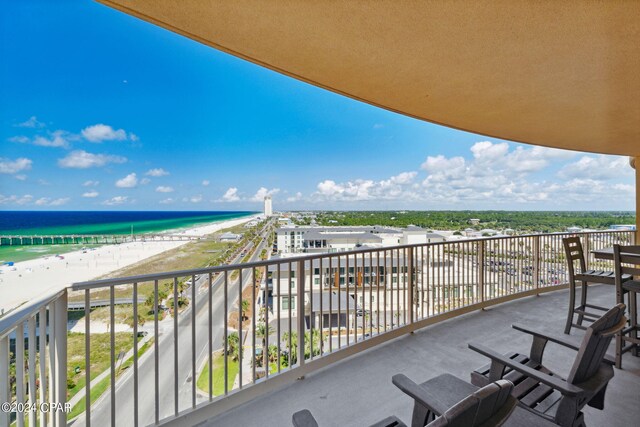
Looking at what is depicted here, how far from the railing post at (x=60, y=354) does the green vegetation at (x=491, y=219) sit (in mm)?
6009

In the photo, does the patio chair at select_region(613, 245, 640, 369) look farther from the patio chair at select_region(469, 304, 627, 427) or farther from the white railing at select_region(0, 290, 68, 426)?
the white railing at select_region(0, 290, 68, 426)

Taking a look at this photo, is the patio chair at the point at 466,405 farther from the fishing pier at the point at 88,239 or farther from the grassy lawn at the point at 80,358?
the fishing pier at the point at 88,239

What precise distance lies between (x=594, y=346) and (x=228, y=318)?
8.10 ft

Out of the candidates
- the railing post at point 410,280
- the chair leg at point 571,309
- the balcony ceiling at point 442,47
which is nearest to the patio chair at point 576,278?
the chair leg at point 571,309

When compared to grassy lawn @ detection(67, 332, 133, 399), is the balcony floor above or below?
below

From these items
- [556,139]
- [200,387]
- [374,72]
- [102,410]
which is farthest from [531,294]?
[102,410]

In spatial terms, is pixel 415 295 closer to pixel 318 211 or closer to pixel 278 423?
pixel 278 423

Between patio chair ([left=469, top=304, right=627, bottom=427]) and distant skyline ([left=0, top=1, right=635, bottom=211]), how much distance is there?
764 centimetres

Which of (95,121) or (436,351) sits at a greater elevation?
(95,121)

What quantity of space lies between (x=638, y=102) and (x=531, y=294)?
9.78ft

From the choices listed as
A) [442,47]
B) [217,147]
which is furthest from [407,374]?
[217,147]

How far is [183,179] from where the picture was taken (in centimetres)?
2809

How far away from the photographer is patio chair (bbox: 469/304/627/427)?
49.9 inches

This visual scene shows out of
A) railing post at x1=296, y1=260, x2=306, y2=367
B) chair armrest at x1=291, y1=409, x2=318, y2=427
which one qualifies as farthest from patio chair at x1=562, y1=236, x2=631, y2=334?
chair armrest at x1=291, y1=409, x2=318, y2=427
